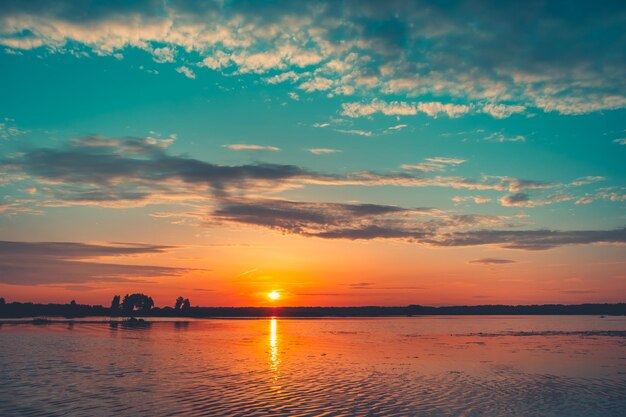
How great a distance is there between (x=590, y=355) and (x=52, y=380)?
5371cm

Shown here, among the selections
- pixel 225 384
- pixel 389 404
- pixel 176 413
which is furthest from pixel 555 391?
pixel 176 413

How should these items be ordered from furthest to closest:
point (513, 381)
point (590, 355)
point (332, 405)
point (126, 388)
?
point (590, 355) → point (513, 381) → point (126, 388) → point (332, 405)

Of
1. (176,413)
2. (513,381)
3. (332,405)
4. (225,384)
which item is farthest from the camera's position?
(513,381)

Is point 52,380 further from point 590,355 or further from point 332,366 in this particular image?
point 590,355

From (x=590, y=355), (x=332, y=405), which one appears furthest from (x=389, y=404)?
(x=590, y=355)

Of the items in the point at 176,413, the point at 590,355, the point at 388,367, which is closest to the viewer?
the point at 176,413

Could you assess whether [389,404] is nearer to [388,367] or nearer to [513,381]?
[513,381]

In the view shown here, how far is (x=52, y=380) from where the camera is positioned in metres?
35.7

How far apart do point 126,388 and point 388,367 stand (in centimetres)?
2379

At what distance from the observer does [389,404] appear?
29.2m

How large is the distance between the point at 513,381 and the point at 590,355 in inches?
897

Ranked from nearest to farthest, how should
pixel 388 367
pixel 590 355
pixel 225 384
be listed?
pixel 225 384 < pixel 388 367 < pixel 590 355

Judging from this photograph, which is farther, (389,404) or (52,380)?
(52,380)

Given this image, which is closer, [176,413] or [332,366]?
[176,413]
